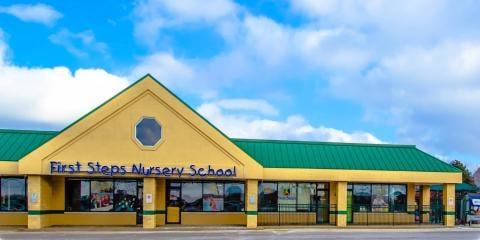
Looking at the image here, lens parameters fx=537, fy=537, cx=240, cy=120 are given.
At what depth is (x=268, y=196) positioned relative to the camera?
108 ft

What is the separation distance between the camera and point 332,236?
25.8 meters

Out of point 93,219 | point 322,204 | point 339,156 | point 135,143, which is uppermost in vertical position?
point 135,143

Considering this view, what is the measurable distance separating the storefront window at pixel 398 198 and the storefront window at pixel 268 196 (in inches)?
303

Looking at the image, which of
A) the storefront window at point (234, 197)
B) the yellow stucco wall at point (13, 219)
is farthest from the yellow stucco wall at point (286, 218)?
the yellow stucco wall at point (13, 219)

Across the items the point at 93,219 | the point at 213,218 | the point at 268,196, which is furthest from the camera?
the point at 268,196

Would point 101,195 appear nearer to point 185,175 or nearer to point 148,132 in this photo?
point 148,132

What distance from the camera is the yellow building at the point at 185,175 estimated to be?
1118 inches

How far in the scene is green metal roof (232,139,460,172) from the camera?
31188 mm

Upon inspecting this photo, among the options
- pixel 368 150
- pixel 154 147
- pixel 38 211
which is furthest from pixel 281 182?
pixel 38 211

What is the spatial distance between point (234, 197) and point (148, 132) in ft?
22.5

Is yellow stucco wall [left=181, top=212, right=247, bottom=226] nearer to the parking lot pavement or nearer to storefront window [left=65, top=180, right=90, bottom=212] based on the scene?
the parking lot pavement

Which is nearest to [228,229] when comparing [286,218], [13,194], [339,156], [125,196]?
[286,218]

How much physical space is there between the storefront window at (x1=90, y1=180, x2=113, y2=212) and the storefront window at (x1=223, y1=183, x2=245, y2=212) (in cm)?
671

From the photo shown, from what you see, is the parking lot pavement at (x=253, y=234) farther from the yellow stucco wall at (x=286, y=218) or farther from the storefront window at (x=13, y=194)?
the storefront window at (x=13, y=194)
